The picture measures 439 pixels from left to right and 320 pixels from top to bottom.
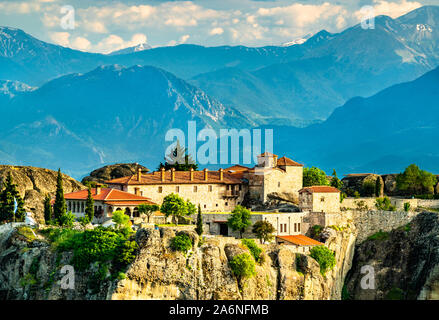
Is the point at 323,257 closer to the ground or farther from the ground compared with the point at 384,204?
closer to the ground

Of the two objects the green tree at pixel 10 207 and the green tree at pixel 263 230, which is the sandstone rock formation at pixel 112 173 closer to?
the green tree at pixel 10 207

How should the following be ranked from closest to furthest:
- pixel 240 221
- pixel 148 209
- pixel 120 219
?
pixel 120 219 → pixel 240 221 → pixel 148 209

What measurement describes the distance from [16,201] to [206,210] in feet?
102

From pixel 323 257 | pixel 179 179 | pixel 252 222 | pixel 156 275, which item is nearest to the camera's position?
pixel 156 275

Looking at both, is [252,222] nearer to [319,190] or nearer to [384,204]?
[319,190]

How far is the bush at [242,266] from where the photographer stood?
3824 inches

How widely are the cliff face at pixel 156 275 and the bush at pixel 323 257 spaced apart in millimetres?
5912

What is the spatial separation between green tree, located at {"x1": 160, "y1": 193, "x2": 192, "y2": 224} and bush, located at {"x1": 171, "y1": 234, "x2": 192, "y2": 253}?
1428 cm

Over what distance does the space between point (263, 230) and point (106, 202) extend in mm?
23041

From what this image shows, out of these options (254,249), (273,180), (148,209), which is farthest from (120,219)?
(273,180)

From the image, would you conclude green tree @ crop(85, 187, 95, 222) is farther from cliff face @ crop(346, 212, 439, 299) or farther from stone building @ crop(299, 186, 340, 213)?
cliff face @ crop(346, 212, 439, 299)

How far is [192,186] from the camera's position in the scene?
126 m

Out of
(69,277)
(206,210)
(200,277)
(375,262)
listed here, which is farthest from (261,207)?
(69,277)

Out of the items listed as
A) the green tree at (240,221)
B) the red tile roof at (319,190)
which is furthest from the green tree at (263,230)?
the red tile roof at (319,190)
